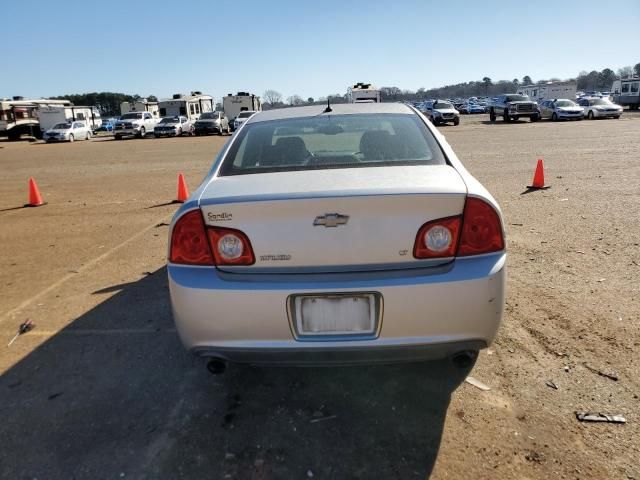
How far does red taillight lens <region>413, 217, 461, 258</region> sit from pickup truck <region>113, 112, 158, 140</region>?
3987 cm

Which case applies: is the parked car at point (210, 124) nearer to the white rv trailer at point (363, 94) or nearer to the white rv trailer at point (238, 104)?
the white rv trailer at point (238, 104)

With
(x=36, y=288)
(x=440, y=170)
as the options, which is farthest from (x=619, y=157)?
(x=36, y=288)

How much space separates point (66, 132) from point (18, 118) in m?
7.22

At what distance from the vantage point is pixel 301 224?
2.38 metres

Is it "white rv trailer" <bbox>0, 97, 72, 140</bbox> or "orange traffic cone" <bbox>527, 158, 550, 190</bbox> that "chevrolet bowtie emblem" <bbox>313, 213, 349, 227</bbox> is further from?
"white rv trailer" <bbox>0, 97, 72, 140</bbox>

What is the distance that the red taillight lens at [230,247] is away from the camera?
2441 mm

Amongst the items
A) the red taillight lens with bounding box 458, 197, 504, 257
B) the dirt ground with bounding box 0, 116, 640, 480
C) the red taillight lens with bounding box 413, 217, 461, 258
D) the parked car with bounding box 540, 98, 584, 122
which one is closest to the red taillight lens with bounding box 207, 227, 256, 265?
the red taillight lens with bounding box 413, 217, 461, 258

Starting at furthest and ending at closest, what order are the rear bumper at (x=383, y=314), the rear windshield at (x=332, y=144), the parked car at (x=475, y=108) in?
the parked car at (x=475, y=108), the rear windshield at (x=332, y=144), the rear bumper at (x=383, y=314)

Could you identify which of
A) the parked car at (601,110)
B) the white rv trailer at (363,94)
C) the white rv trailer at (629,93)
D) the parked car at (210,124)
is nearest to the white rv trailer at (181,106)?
the parked car at (210,124)

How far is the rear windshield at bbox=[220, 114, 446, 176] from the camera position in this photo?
298 cm

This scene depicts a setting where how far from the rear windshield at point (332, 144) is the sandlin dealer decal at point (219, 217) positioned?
55 cm

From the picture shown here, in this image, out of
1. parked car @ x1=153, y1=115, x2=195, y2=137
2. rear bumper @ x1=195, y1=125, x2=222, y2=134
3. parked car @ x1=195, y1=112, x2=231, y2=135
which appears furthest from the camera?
rear bumper @ x1=195, y1=125, x2=222, y2=134

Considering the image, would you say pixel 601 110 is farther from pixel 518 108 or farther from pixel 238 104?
pixel 238 104

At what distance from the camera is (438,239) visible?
2396 mm
